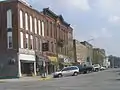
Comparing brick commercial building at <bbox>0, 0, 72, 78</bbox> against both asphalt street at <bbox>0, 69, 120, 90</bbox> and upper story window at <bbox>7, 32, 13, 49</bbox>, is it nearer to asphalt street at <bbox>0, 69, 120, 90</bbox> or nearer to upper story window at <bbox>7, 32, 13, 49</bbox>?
upper story window at <bbox>7, 32, 13, 49</bbox>

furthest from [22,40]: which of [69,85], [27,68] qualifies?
[69,85]

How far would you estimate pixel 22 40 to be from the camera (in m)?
58.8

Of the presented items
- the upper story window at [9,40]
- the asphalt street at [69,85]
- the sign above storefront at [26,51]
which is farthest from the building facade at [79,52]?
the asphalt street at [69,85]

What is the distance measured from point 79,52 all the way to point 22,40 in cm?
5729

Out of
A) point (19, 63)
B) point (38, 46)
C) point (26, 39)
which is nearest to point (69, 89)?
point (19, 63)

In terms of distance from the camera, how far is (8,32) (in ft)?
191

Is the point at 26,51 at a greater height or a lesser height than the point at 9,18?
lesser

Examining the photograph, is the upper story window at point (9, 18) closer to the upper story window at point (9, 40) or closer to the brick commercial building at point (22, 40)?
the brick commercial building at point (22, 40)

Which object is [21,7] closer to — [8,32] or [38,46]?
[8,32]

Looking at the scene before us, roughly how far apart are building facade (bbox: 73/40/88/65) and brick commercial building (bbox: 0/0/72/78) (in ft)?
116

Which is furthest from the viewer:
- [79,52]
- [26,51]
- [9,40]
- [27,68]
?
[79,52]

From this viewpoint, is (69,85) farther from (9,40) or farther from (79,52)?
(79,52)

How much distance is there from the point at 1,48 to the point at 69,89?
114ft

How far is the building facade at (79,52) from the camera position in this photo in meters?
108
